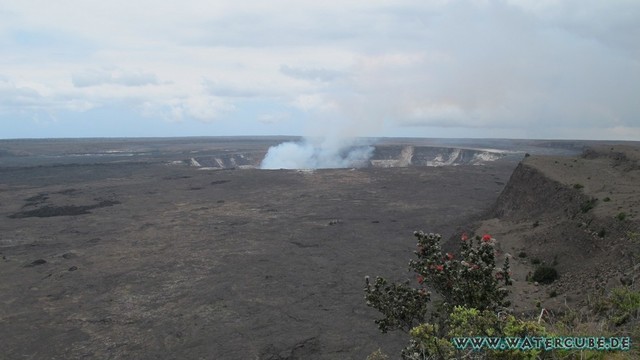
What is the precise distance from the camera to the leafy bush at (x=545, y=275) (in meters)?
17.9

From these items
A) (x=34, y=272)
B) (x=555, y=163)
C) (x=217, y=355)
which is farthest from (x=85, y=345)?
(x=555, y=163)

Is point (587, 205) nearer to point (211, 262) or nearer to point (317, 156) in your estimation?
point (211, 262)

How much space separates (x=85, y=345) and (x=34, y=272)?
12135 millimetres

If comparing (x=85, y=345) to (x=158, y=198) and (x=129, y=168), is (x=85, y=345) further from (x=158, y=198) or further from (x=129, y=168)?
(x=129, y=168)

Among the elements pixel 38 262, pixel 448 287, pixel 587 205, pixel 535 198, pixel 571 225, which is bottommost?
pixel 38 262

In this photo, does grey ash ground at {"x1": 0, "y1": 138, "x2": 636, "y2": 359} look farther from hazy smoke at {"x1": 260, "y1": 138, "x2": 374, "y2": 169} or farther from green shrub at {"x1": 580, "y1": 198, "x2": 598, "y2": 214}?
hazy smoke at {"x1": 260, "y1": 138, "x2": 374, "y2": 169}

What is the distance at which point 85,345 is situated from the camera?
16703mm

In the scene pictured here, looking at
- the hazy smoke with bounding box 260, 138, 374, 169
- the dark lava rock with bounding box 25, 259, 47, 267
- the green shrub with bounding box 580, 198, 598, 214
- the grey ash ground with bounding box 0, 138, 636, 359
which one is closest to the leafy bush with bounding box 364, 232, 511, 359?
the grey ash ground with bounding box 0, 138, 636, 359

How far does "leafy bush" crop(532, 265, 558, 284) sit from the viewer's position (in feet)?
58.6

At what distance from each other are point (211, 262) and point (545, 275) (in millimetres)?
17507

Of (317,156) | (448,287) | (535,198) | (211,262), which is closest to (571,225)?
(535,198)

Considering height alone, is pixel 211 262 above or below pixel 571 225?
below

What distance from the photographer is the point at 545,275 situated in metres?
18.0

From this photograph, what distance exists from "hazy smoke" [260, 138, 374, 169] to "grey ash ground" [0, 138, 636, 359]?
1649 inches
